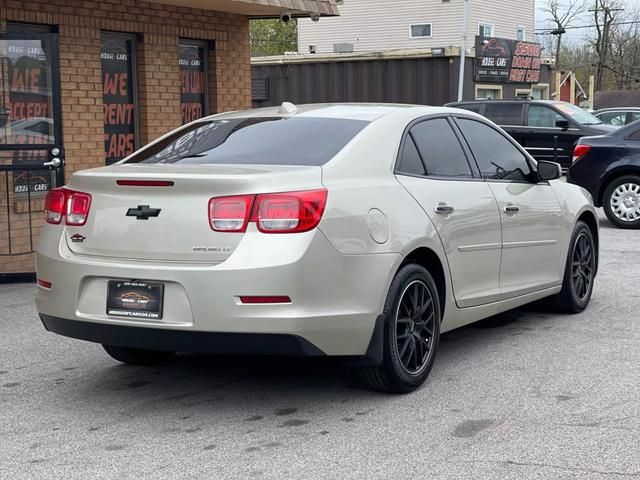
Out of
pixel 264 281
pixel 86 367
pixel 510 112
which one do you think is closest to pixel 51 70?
pixel 86 367

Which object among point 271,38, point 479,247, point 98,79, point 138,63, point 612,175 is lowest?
point 612,175

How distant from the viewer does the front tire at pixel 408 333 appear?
5.28 m

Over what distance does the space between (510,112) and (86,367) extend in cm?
1762

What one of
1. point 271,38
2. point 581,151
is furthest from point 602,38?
point 581,151

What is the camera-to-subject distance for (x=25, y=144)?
9766mm

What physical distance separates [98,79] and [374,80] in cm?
2215

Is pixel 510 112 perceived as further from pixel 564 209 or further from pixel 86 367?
pixel 86 367

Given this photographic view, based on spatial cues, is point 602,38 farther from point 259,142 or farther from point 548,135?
point 259,142

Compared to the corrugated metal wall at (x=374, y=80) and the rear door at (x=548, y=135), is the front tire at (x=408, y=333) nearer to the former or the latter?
the rear door at (x=548, y=135)

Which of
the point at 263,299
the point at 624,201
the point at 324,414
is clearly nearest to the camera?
the point at 263,299

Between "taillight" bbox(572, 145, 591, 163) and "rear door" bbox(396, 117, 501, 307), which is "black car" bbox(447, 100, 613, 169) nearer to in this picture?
"taillight" bbox(572, 145, 591, 163)

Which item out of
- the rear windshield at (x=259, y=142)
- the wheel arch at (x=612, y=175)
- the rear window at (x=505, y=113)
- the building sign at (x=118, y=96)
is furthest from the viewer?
the rear window at (x=505, y=113)

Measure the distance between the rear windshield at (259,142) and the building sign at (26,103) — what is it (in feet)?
13.0

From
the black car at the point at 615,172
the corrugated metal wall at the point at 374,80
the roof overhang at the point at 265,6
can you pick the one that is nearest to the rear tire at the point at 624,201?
the black car at the point at 615,172
